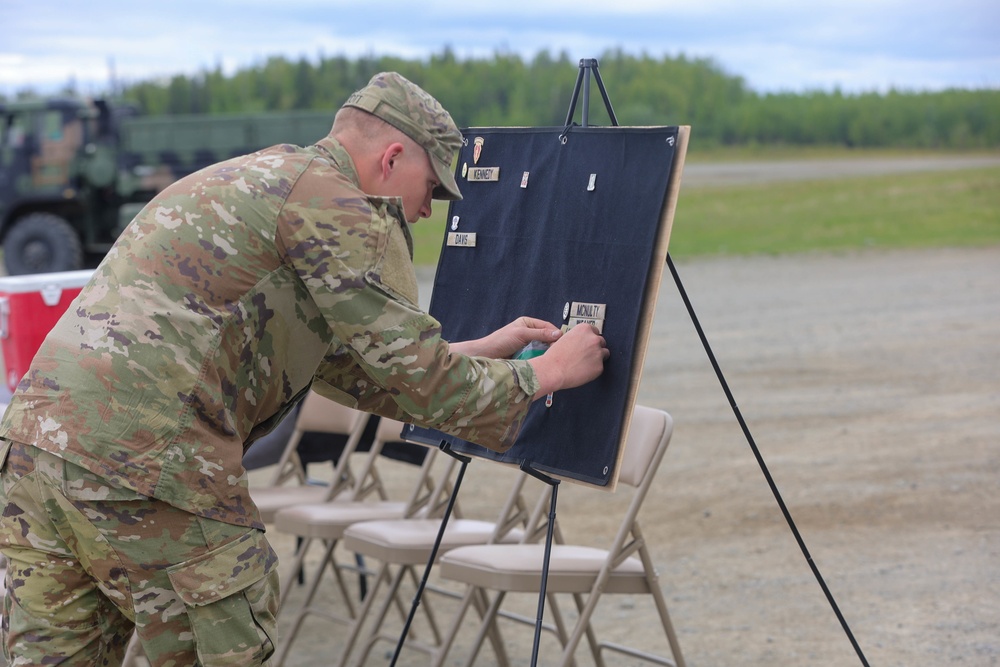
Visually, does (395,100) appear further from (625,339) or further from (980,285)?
(980,285)

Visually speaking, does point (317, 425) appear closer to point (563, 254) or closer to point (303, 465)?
point (303, 465)

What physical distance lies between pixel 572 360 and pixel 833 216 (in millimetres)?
21561

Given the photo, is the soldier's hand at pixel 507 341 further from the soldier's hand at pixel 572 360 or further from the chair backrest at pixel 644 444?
the chair backrest at pixel 644 444

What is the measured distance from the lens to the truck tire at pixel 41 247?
1680 centimetres

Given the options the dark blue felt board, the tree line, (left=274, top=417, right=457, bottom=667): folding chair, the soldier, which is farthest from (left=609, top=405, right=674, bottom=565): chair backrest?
the tree line

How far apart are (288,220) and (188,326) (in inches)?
10.9

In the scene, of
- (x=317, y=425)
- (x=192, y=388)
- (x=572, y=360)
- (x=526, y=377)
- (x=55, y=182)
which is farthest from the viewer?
(x=55, y=182)

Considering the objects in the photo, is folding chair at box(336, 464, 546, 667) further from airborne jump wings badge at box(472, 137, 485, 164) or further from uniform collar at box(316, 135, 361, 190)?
uniform collar at box(316, 135, 361, 190)

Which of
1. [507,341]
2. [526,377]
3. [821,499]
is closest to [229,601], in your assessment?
[526,377]

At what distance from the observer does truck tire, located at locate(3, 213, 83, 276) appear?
661 inches

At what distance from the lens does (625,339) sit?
2982 millimetres

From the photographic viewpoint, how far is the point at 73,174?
17547 mm

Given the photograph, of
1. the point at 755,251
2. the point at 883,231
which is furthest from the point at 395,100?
the point at 883,231

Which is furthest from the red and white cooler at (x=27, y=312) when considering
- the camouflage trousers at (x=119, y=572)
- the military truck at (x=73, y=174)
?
the military truck at (x=73, y=174)
